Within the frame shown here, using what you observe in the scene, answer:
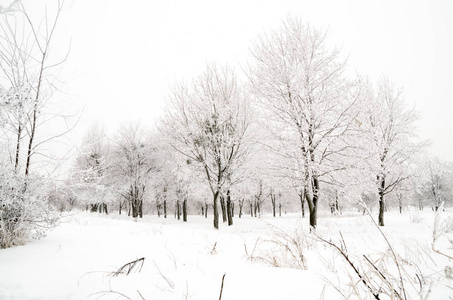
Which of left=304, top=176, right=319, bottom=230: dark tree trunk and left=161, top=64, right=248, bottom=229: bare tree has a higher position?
left=161, top=64, right=248, bottom=229: bare tree

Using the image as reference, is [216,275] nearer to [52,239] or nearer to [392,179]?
[52,239]

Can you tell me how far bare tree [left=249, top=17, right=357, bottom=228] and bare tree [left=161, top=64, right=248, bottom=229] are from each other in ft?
11.8

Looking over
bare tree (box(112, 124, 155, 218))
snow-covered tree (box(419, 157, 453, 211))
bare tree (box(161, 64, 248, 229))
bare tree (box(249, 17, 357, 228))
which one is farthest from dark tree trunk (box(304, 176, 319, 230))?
snow-covered tree (box(419, 157, 453, 211))

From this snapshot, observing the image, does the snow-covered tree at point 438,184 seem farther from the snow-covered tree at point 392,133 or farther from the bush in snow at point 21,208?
the bush in snow at point 21,208

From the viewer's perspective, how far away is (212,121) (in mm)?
10945

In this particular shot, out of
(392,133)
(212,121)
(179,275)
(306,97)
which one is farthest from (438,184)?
(179,275)

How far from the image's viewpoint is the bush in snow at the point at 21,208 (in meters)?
2.88

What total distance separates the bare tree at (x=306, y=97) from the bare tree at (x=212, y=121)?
3.60m

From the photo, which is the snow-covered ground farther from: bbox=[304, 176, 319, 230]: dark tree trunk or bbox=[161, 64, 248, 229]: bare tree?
bbox=[161, 64, 248, 229]: bare tree

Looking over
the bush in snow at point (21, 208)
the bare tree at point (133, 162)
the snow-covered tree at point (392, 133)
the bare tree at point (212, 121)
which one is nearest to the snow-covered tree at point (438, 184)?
the snow-covered tree at point (392, 133)

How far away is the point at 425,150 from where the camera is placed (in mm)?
10648

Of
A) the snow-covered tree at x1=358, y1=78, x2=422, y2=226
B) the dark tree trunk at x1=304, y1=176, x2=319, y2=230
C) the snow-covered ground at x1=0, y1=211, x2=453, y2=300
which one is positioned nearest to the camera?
the snow-covered ground at x1=0, y1=211, x2=453, y2=300

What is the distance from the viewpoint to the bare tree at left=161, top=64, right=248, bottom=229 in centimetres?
1095

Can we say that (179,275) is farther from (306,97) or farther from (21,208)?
(306,97)
